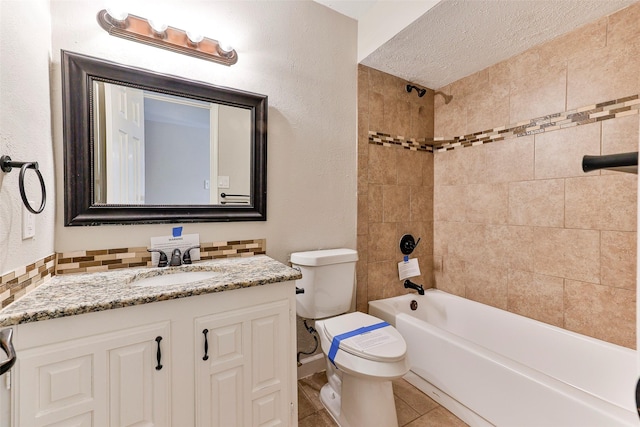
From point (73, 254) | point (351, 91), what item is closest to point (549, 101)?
point (351, 91)

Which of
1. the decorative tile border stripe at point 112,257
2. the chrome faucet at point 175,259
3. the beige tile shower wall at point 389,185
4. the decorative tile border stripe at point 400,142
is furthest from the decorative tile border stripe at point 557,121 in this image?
the chrome faucet at point 175,259

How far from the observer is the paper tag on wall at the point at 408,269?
2.24 metres

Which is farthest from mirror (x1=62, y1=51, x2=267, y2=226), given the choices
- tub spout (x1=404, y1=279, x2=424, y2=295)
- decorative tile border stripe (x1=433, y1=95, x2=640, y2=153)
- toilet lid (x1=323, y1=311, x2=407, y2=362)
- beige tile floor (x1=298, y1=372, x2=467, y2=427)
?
decorative tile border stripe (x1=433, y1=95, x2=640, y2=153)

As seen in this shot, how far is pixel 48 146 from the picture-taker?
44.5 inches

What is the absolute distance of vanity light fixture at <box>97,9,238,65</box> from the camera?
124 cm

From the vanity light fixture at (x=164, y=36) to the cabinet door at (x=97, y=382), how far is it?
1.26 metres

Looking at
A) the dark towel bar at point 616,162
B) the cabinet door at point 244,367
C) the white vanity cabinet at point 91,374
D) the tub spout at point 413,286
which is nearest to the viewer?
the dark towel bar at point 616,162

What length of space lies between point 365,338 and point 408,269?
1025 mm

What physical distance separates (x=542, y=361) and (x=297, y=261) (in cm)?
158

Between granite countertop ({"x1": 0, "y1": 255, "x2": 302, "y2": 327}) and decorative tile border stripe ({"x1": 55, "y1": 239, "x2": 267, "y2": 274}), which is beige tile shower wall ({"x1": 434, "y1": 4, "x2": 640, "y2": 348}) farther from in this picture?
decorative tile border stripe ({"x1": 55, "y1": 239, "x2": 267, "y2": 274})

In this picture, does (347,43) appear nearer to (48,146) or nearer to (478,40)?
(478,40)

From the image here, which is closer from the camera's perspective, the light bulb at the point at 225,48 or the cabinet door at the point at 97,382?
the cabinet door at the point at 97,382

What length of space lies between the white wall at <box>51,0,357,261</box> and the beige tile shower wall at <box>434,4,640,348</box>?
0.97m

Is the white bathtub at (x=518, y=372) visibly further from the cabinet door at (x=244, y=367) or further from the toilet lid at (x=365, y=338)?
the cabinet door at (x=244, y=367)
